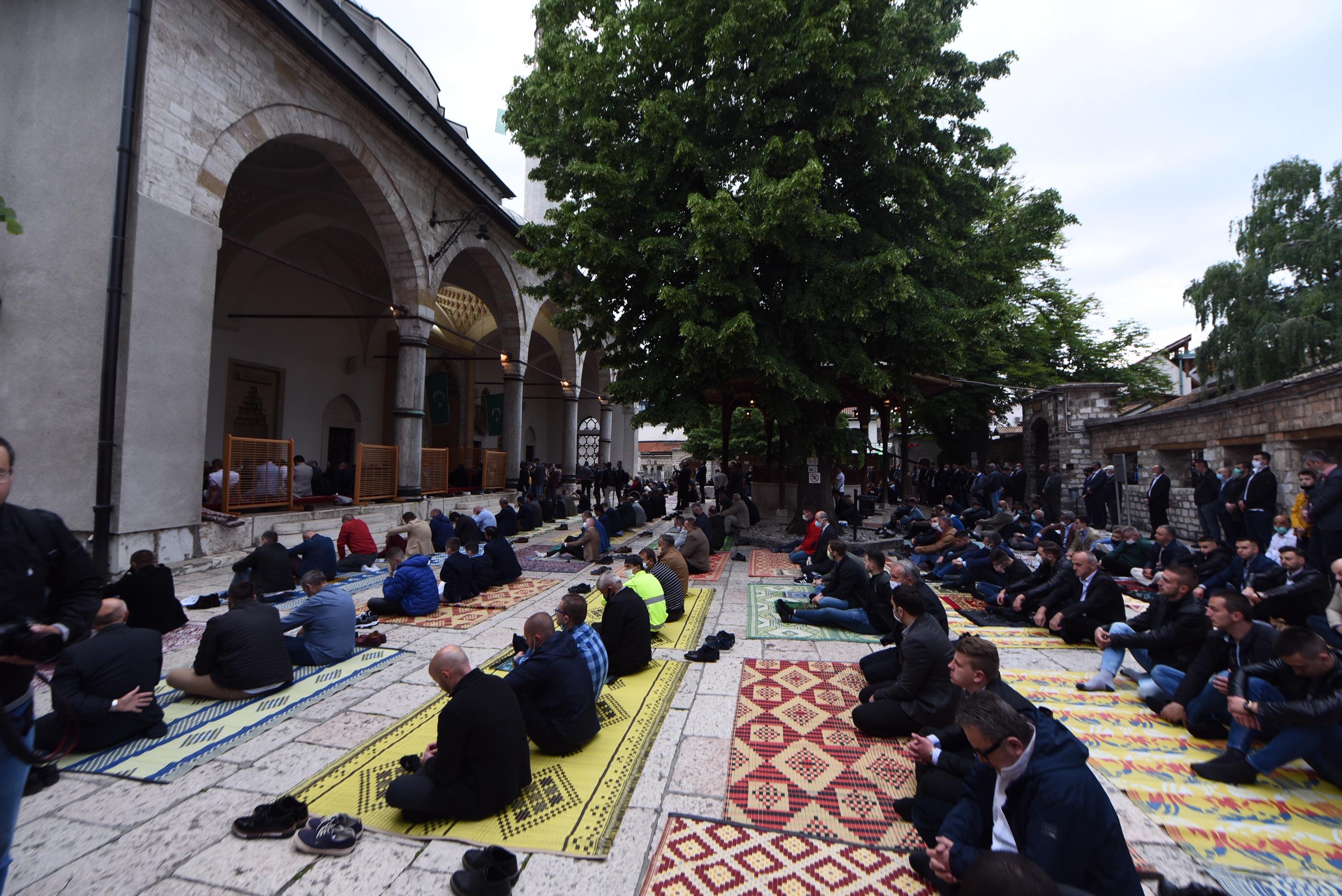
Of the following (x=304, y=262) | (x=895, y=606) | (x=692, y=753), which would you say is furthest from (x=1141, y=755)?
(x=304, y=262)

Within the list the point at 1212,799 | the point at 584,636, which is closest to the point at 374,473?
the point at 584,636

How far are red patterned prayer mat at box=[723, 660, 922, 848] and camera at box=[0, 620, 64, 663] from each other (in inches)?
111

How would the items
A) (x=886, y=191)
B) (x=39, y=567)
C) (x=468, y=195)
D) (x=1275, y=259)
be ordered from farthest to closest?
(x=1275, y=259)
(x=468, y=195)
(x=886, y=191)
(x=39, y=567)

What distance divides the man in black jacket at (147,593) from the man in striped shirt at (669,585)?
14.5 feet

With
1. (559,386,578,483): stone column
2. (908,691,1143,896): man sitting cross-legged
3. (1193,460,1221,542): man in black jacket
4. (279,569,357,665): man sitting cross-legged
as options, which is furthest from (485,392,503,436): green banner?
(908,691,1143,896): man sitting cross-legged

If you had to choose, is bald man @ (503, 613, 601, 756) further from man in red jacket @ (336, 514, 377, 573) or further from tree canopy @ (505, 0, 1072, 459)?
man in red jacket @ (336, 514, 377, 573)

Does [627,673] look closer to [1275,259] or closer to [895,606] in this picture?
[895,606]

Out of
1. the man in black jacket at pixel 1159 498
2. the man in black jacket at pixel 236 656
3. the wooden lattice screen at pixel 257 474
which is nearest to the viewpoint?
the man in black jacket at pixel 236 656

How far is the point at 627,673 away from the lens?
5305 millimetres

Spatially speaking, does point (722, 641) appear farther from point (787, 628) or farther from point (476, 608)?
point (476, 608)

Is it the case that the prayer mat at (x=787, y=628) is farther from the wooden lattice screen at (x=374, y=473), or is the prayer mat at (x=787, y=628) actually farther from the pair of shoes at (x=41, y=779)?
the wooden lattice screen at (x=374, y=473)

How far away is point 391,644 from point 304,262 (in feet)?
42.7

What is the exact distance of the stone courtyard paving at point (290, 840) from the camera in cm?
264

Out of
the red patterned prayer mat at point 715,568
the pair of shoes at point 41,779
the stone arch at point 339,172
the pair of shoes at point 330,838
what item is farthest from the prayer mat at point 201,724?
the stone arch at point 339,172
